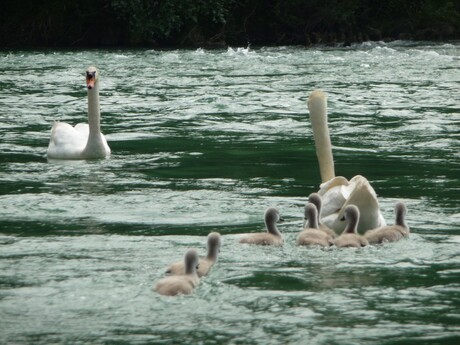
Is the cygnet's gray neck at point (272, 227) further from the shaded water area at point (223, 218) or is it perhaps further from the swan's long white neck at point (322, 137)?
the swan's long white neck at point (322, 137)

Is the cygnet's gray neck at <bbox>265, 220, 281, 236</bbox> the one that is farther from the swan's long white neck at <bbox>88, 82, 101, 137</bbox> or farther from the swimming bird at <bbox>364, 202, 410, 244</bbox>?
the swan's long white neck at <bbox>88, 82, 101, 137</bbox>

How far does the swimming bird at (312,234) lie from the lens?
8.30 meters

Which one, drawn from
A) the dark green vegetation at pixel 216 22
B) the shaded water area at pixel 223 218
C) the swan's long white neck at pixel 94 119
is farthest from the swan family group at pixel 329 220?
the dark green vegetation at pixel 216 22

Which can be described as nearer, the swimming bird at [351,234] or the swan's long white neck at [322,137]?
the swimming bird at [351,234]

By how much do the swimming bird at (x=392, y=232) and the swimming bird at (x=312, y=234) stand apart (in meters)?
0.29

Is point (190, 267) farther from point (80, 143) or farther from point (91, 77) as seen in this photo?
point (91, 77)

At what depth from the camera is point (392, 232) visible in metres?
8.55

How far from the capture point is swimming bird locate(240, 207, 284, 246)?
27.7 ft

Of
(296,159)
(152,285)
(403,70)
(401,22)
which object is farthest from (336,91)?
(401,22)

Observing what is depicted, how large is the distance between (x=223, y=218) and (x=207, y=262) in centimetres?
205

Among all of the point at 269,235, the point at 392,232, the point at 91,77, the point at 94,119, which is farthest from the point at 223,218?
the point at 91,77

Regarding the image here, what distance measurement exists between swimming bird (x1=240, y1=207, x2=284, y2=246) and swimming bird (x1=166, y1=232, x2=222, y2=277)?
1.40 ft

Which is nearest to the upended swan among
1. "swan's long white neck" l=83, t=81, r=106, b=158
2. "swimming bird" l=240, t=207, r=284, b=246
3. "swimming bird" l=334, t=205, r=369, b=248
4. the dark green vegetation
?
"swan's long white neck" l=83, t=81, r=106, b=158

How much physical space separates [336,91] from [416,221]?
12.8 metres
